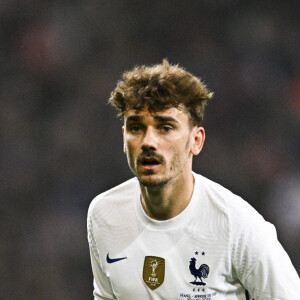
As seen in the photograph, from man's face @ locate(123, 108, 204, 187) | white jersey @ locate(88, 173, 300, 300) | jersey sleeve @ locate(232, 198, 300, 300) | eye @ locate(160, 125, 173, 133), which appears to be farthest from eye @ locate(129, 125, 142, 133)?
jersey sleeve @ locate(232, 198, 300, 300)

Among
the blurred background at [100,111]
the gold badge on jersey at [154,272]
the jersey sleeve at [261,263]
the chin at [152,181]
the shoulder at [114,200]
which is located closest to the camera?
the jersey sleeve at [261,263]

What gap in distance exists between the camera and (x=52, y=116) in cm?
514

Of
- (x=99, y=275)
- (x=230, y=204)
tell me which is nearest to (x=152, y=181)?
(x=230, y=204)

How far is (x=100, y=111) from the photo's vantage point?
517 cm

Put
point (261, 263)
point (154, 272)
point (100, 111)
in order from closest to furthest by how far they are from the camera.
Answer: point (261, 263) < point (154, 272) < point (100, 111)

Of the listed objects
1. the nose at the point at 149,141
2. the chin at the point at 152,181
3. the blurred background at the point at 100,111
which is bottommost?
the chin at the point at 152,181

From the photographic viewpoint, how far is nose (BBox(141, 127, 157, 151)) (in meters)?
2.26

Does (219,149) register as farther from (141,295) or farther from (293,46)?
(141,295)

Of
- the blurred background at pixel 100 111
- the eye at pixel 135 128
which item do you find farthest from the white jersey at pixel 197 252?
the blurred background at pixel 100 111

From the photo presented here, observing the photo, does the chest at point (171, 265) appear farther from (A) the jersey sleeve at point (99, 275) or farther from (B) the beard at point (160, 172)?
(B) the beard at point (160, 172)

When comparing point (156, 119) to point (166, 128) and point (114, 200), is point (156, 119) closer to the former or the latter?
point (166, 128)

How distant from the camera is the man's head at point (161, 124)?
2291 millimetres

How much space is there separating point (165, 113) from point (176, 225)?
1.79 feet

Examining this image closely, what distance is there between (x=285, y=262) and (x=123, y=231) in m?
0.80
